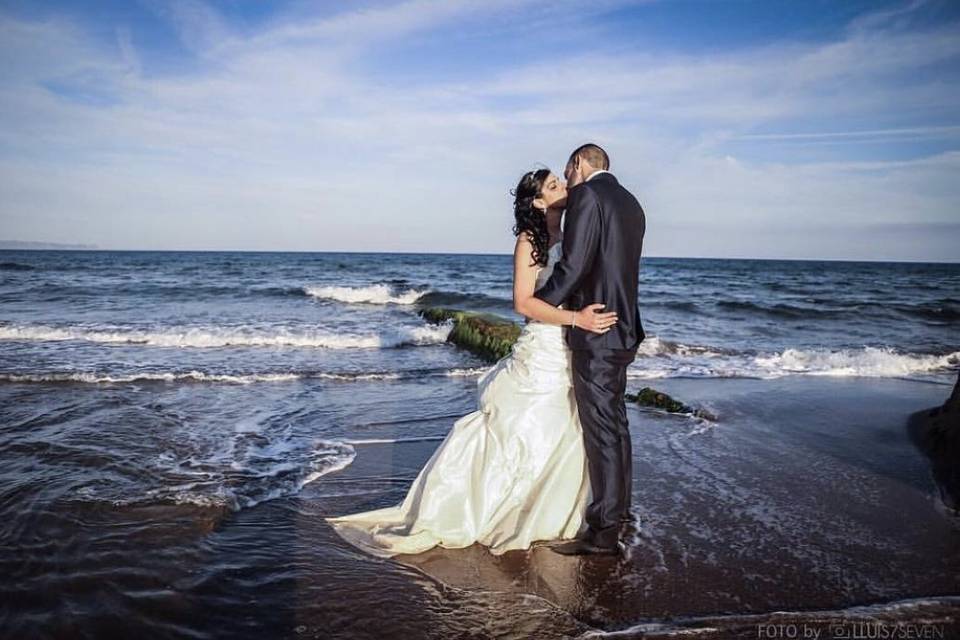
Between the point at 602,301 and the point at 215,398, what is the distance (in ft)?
22.7

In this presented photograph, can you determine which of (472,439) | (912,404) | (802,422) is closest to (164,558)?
(472,439)

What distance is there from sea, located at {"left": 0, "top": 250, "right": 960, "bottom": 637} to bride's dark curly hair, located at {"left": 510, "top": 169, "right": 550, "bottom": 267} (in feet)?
8.42

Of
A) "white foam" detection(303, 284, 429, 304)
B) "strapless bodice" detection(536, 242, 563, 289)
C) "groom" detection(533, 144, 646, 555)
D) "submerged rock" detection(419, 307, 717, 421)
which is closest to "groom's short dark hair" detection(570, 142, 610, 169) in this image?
"groom" detection(533, 144, 646, 555)

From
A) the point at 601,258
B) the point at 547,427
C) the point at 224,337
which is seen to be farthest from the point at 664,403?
the point at 224,337

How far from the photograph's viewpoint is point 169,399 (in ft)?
28.8

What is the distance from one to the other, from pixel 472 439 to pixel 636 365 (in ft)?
28.7

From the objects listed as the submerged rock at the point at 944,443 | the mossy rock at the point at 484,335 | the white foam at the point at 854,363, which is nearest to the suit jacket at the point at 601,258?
the submerged rock at the point at 944,443

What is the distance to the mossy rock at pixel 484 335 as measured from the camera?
12.7 meters

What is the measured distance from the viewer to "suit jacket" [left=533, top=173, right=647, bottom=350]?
12.5 ft

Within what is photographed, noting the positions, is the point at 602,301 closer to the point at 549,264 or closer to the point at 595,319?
the point at 595,319

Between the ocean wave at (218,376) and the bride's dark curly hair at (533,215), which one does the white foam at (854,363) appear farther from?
the bride's dark curly hair at (533,215)

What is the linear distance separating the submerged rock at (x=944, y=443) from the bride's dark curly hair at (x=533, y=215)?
12.9 feet

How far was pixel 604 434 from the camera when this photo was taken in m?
4.04

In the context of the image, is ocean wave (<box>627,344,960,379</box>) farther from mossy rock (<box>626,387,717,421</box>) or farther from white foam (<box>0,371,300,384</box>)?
white foam (<box>0,371,300,384</box>)
